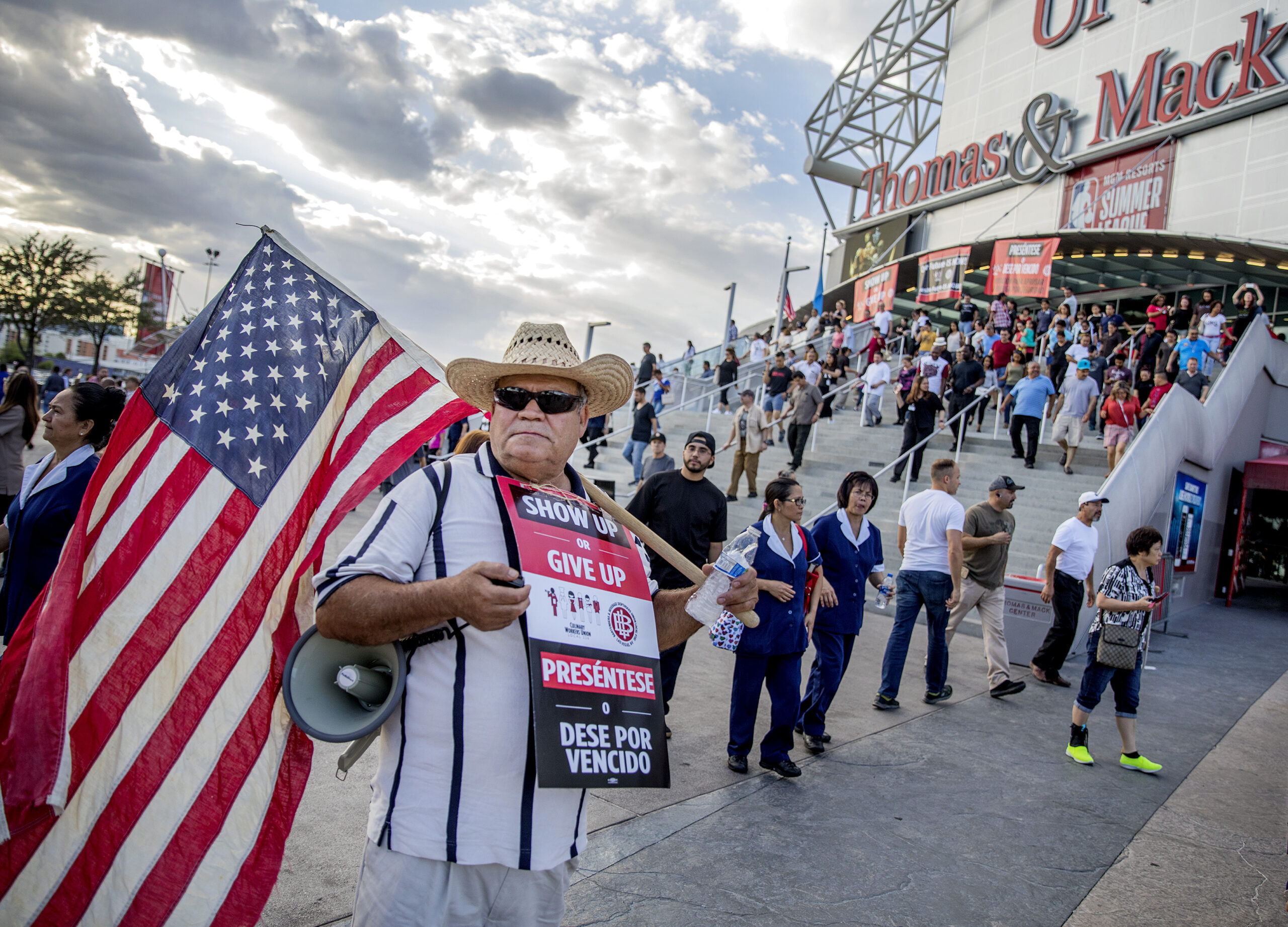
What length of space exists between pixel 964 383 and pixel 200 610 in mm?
12693

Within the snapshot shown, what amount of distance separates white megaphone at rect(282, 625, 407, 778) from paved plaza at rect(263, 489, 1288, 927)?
1.51 metres

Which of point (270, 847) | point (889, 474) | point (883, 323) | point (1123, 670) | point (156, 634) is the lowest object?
point (270, 847)

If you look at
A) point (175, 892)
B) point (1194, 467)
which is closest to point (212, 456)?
point (175, 892)

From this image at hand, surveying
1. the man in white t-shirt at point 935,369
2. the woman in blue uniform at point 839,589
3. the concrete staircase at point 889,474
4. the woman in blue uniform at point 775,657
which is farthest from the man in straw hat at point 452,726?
the man in white t-shirt at point 935,369

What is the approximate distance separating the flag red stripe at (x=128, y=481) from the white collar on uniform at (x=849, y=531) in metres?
4.27

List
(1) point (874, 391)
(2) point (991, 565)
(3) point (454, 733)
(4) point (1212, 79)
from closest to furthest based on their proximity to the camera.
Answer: (3) point (454, 733)
(2) point (991, 565)
(1) point (874, 391)
(4) point (1212, 79)

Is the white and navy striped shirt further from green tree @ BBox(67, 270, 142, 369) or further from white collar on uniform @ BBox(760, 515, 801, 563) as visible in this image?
green tree @ BBox(67, 270, 142, 369)

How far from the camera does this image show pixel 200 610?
242 centimetres

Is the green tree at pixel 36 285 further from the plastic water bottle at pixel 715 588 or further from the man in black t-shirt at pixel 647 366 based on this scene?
the plastic water bottle at pixel 715 588

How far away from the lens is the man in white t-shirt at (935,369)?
14.1 meters

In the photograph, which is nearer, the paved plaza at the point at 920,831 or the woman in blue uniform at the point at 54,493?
the paved plaza at the point at 920,831

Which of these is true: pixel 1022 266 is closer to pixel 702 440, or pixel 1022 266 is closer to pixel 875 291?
pixel 875 291

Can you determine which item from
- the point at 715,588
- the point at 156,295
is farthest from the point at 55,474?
the point at 156,295

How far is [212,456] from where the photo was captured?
8.39ft
